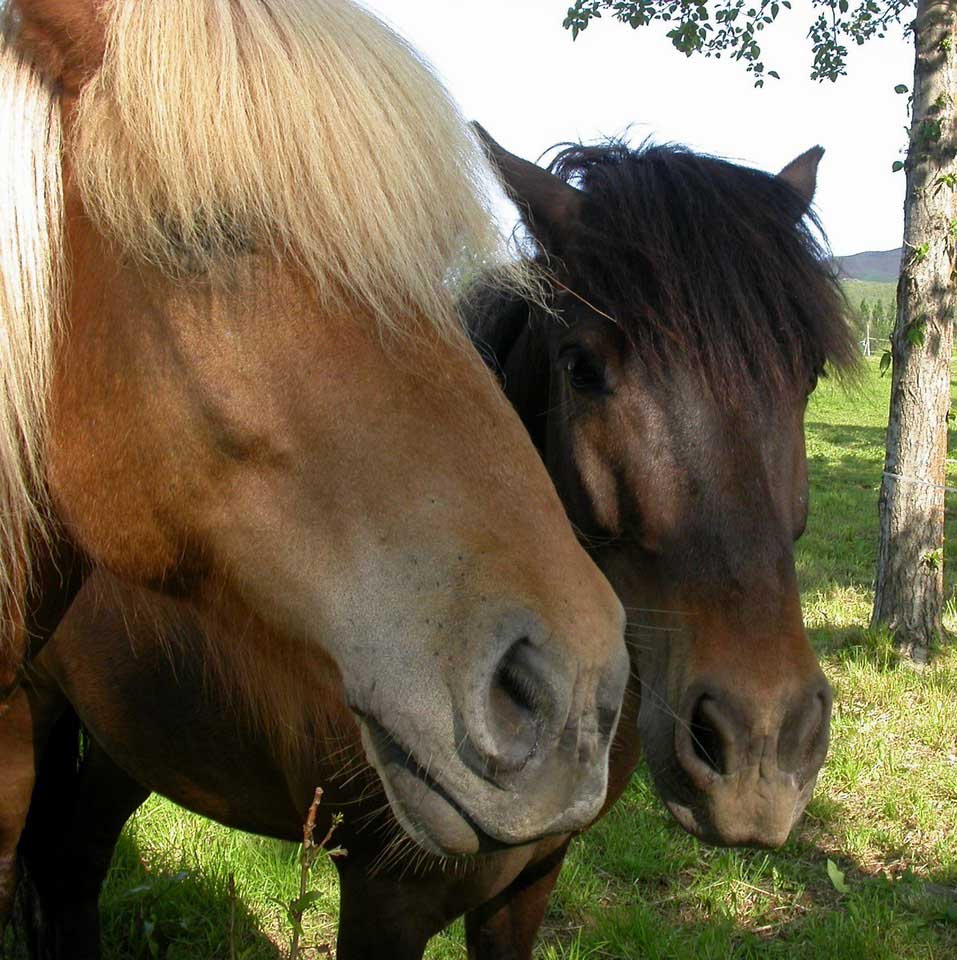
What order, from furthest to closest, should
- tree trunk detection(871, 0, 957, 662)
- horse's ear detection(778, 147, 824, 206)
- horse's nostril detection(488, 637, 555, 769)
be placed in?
1. tree trunk detection(871, 0, 957, 662)
2. horse's ear detection(778, 147, 824, 206)
3. horse's nostril detection(488, 637, 555, 769)

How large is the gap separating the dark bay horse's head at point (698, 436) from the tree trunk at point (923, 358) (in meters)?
4.02

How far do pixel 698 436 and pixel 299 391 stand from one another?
106 cm

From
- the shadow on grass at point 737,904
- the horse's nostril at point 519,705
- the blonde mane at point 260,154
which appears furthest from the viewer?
the shadow on grass at point 737,904

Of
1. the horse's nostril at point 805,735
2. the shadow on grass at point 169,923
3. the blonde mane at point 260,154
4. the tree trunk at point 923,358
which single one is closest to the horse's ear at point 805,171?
the horse's nostril at point 805,735

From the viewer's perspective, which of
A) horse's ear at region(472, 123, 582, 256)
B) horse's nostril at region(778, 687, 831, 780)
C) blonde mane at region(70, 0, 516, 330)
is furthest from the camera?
horse's ear at region(472, 123, 582, 256)

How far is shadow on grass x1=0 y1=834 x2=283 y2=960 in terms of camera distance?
3.58m

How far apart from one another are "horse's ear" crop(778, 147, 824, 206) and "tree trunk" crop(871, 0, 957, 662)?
133 inches

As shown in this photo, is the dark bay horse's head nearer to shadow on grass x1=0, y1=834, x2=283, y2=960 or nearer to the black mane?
the black mane

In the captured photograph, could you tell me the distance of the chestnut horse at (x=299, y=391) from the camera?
1368 millimetres

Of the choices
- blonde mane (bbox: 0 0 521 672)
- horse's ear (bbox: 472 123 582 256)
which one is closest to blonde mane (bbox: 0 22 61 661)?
blonde mane (bbox: 0 0 521 672)

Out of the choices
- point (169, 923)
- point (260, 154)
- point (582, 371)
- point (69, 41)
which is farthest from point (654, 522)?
point (169, 923)

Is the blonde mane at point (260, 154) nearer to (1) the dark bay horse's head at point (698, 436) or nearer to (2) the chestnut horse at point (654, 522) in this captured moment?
(2) the chestnut horse at point (654, 522)

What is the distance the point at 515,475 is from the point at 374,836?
1469mm

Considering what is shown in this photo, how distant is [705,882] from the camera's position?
397cm
